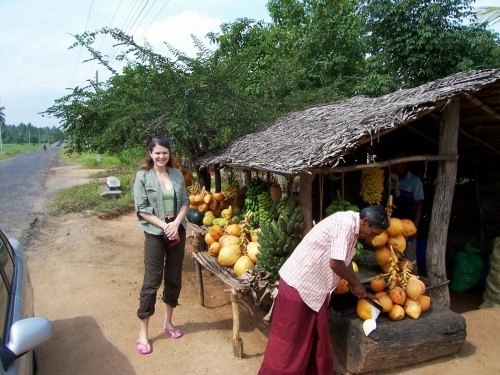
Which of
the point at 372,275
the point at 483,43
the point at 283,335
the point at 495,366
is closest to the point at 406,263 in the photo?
the point at 372,275

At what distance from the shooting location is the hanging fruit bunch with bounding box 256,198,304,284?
3.94 m

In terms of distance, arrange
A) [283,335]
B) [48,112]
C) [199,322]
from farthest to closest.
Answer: [48,112] < [199,322] < [283,335]

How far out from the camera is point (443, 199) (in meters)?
4.43

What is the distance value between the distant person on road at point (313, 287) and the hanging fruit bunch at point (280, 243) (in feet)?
2.72

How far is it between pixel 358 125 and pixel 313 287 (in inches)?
62.8

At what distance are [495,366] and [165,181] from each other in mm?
3742

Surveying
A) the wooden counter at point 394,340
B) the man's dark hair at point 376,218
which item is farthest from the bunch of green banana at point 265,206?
the man's dark hair at point 376,218

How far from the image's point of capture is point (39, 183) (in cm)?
1900

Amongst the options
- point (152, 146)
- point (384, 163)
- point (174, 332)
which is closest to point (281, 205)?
point (384, 163)

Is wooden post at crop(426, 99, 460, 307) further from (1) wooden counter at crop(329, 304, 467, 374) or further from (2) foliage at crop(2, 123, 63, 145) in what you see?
(2) foliage at crop(2, 123, 63, 145)

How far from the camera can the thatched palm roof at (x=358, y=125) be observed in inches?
138

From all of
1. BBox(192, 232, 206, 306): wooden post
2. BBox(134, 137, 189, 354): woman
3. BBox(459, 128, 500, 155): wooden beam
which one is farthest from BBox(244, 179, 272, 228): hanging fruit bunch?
BBox(459, 128, 500, 155): wooden beam

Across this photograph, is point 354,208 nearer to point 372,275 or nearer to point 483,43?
point 372,275

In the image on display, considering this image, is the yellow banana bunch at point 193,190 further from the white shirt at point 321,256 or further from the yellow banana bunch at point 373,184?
the white shirt at point 321,256
